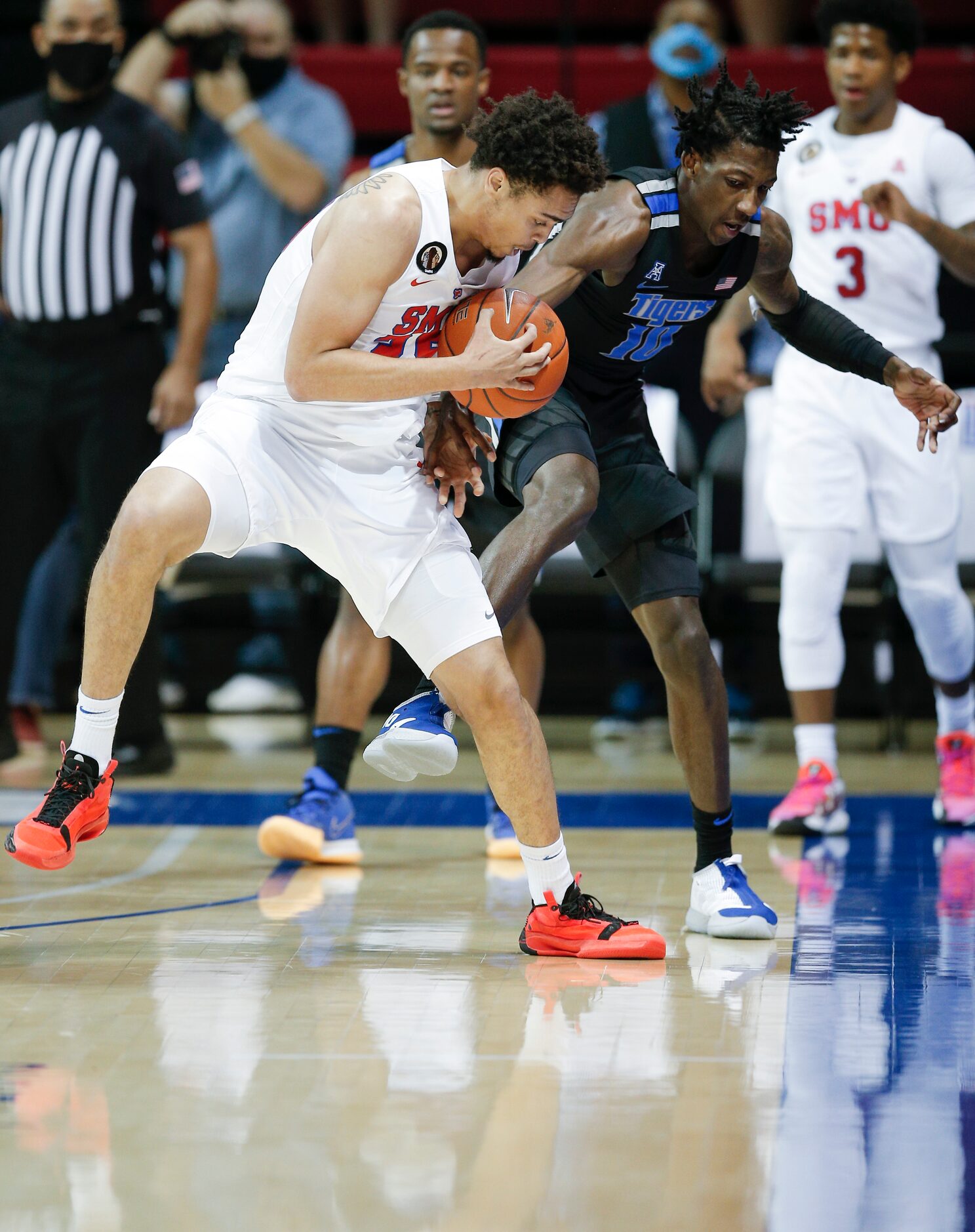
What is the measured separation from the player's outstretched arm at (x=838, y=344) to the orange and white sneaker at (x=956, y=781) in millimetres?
1536

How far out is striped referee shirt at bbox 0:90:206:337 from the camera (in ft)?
19.6

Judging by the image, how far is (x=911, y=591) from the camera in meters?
5.31

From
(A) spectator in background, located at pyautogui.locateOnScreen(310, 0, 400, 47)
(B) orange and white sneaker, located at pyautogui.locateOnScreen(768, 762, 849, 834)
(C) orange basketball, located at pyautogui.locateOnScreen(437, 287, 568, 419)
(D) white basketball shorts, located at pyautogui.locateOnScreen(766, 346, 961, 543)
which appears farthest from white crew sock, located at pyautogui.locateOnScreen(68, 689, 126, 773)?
(A) spectator in background, located at pyautogui.locateOnScreen(310, 0, 400, 47)

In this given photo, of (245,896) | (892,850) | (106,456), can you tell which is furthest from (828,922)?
(106,456)

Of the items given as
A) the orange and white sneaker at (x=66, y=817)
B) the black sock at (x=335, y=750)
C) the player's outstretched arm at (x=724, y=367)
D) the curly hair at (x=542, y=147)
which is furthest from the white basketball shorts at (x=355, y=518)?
the player's outstretched arm at (x=724, y=367)

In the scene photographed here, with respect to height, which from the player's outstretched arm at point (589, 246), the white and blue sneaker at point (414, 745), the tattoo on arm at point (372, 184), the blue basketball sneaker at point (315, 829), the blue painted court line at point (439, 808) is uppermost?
the tattoo on arm at point (372, 184)

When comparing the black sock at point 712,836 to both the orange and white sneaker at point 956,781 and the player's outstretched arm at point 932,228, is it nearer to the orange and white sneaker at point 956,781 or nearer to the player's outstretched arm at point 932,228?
the orange and white sneaker at point 956,781

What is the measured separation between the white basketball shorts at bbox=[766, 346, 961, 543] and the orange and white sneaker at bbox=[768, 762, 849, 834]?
72 centimetres

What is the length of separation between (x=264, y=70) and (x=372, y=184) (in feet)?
14.0

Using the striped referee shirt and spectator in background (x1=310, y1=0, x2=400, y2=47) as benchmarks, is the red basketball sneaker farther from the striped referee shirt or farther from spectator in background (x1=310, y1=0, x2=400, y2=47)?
spectator in background (x1=310, y1=0, x2=400, y2=47)

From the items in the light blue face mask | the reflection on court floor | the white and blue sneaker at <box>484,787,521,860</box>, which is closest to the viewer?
the reflection on court floor

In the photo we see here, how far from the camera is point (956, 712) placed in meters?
5.43

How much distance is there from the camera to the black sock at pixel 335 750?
478 centimetres

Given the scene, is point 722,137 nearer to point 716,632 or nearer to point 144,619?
point 144,619
